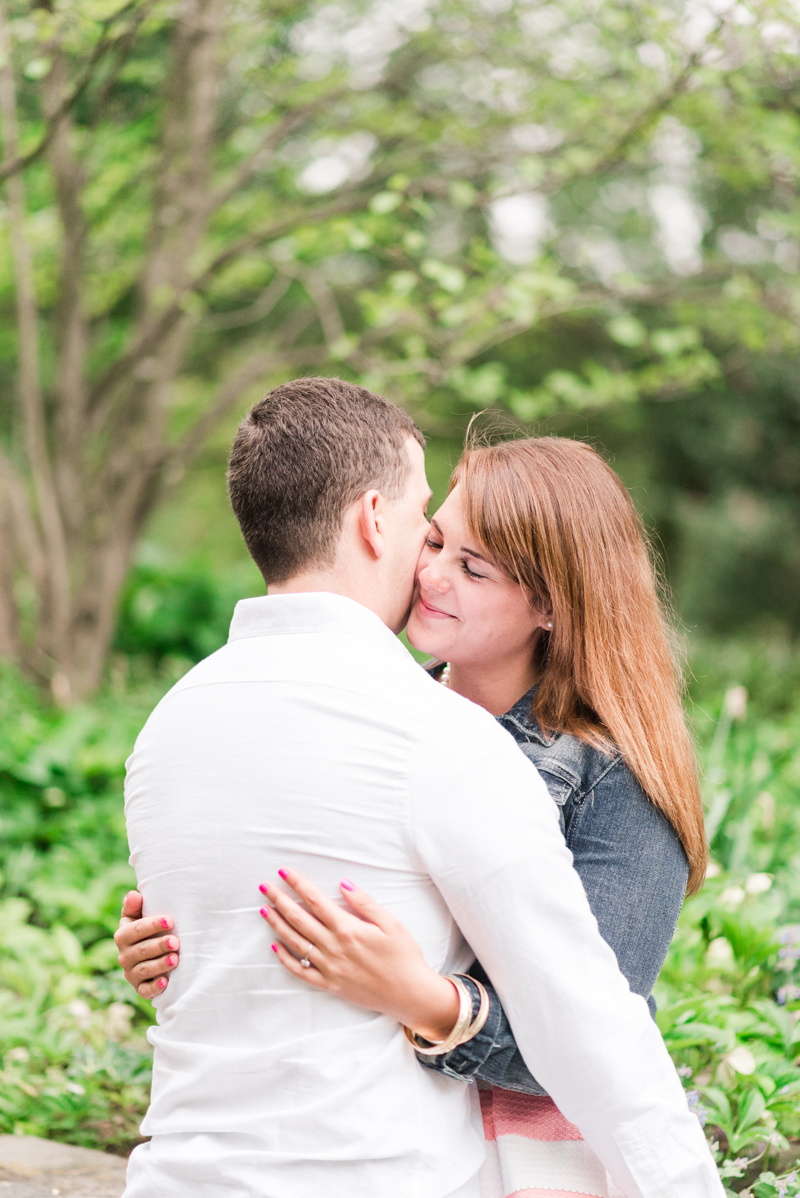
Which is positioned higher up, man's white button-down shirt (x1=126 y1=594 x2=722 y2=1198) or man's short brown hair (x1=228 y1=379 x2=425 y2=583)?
man's short brown hair (x1=228 y1=379 x2=425 y2=583)

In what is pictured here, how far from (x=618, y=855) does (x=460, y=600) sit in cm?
61

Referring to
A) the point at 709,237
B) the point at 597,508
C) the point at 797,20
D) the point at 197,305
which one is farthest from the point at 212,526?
the point at 597,508

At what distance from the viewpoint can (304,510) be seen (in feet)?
5.56

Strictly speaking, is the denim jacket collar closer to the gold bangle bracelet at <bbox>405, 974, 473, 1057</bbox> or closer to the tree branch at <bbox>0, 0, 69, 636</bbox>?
the gold bangle bracelet at <bbox>405, 974, 473, 1057</bbox>

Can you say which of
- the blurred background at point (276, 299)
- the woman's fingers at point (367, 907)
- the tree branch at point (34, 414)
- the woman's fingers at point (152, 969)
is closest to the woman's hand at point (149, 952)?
the woman's fingers at point (152, 969)

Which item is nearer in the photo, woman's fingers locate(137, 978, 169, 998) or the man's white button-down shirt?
the man's white button-down shirt

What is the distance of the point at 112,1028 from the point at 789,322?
5203 mm

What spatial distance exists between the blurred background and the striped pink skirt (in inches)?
23.5

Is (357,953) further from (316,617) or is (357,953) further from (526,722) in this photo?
(526,722)

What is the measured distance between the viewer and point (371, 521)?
172cm

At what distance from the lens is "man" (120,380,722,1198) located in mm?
1388

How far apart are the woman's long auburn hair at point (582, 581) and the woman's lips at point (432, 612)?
156 mm

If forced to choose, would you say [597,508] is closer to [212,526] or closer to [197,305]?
[197,305]

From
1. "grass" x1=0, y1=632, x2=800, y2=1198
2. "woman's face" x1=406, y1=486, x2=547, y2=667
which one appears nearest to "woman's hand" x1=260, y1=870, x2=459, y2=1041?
"woman's face" x1=406, y1=486, x2=547, y2=667
